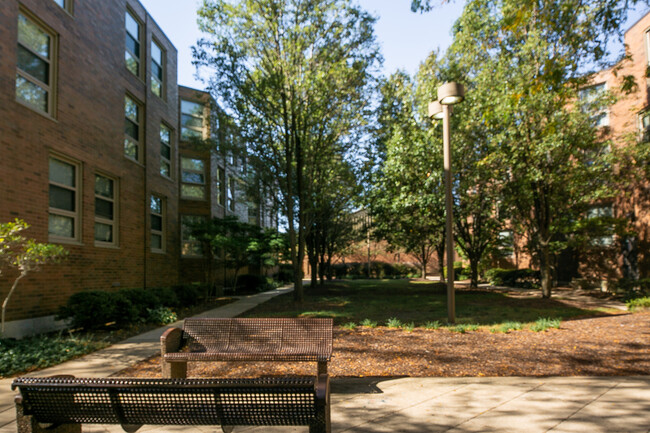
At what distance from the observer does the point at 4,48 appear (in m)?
7.89

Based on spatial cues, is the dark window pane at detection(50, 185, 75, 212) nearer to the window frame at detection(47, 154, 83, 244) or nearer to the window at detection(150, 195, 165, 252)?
the window frame at detection(47, 154, 83, 244)

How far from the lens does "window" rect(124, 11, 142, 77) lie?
1330 centimetres

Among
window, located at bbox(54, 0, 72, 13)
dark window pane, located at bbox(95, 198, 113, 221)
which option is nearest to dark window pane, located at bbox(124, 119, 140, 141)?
dark window pane, located at bbox(95, 198, 113, 221)

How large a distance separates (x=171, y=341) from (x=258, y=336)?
0.97m

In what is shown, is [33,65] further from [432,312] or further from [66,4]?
[432,312]

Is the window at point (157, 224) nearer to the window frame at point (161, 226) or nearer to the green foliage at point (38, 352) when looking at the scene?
the window frame at point (161, 226)

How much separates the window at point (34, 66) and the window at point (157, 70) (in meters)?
5.87

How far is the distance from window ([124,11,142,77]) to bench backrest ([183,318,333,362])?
36.0 feet

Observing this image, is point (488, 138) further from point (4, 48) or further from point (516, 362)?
point (4, 48)

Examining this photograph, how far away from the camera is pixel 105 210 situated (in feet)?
37.7

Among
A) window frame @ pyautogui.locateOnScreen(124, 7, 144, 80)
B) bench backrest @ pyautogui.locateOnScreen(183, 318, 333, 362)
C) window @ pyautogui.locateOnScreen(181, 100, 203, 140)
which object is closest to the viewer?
bench backrest @ pyautogui.locateOnScreen(183, 318, 333, 362)

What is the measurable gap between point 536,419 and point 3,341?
7.40 m

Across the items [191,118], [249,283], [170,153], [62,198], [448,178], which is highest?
[191,118]

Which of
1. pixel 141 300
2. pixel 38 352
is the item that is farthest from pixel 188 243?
pixel 38 352
